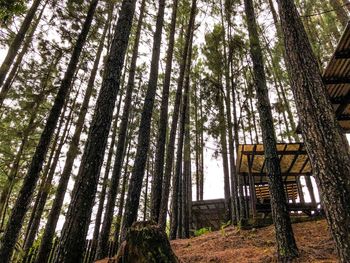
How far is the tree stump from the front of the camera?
339cm

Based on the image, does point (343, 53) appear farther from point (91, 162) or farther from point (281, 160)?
point (91, 162)

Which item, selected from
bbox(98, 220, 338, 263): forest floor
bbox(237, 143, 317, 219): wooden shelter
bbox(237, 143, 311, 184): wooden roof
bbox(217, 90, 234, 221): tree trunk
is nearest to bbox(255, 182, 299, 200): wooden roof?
bbox(237, 143, 317, 219): wooden shelter

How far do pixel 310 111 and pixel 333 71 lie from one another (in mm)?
2695

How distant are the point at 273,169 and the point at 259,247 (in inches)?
87.2

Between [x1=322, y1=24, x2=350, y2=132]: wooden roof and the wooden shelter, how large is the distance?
1.73m

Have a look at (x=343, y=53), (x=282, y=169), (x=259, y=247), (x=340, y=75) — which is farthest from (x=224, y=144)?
(x=343, y=53)

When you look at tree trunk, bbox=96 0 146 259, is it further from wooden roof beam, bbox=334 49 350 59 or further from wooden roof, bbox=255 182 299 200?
wooden roof beam, bbox=334 49 350 59

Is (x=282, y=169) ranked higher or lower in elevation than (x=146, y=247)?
higher

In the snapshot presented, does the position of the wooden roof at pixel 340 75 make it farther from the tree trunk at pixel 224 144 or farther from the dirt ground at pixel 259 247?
the tree trunk at pixel 224 144

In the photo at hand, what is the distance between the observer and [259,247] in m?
6.24

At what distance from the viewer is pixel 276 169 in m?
5.32

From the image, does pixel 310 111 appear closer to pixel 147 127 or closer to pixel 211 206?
pixel 147 127

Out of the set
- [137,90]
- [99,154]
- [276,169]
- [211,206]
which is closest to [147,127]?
[99,154]

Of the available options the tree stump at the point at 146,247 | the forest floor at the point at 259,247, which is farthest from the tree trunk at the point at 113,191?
the tree stump at the point at 146,247
